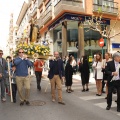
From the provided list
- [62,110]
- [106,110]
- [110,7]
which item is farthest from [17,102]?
[110,7]

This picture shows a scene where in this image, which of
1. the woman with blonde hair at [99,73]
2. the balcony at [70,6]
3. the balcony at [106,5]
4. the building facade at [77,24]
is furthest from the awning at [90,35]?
the woman with blonde hair at [99,73]

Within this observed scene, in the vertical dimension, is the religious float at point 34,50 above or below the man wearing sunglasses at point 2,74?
above

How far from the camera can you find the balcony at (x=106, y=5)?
24.5 metres

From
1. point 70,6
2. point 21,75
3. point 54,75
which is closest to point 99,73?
point 54,75

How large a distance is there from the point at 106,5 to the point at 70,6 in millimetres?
4159

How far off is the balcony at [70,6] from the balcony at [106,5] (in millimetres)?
1635

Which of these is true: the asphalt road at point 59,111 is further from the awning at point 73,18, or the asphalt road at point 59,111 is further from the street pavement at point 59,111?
the awning at point 73,18

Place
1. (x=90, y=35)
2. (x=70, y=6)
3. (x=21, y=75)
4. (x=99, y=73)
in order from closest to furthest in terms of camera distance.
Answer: (x=21, y=75)
(x=99, y=73)
(x=70, y=6)
(x=90, y=35)

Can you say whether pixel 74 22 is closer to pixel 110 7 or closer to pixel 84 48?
pixel 84 48

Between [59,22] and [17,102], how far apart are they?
1766 cm

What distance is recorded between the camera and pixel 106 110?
6703 millimetres

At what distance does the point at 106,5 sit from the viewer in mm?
23984

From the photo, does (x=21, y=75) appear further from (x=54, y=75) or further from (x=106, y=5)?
(x=106, y=5)

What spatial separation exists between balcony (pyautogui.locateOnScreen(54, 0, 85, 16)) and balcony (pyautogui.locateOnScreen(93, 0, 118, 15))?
1.64 m
